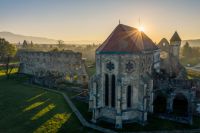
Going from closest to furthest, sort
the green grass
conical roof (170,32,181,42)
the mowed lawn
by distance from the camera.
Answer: the mowed lawn, conical roof (170,32,181,42), the green grass

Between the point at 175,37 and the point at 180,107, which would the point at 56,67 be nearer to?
the point at 175,37

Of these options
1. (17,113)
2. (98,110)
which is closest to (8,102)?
(17,113)

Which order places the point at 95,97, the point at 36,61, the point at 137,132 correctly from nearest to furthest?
the point at 137,132 < the point at 95,97 < the point at 36,61

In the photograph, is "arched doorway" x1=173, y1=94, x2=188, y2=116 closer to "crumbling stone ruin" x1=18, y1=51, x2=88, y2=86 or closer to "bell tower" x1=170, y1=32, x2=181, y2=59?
"bell tower" x1=170, y1=32, x2=181, y2=59

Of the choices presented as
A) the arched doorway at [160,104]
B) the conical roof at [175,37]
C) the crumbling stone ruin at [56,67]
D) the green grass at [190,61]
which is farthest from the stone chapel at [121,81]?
the green grass at [190,61]

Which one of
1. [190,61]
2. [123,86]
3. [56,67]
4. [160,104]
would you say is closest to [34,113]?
[123,86]

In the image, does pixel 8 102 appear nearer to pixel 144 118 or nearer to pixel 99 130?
pixel 99 130

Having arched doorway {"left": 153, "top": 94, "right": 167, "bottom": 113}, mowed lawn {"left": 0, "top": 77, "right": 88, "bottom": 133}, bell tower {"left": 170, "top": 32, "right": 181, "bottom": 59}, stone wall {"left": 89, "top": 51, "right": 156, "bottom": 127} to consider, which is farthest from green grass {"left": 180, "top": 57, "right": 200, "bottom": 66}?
→ mowed lawn {"left": 0, "top": 77, "right": 88, "bottom": 133}
